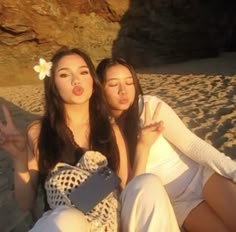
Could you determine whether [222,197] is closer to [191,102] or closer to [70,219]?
[70,219]

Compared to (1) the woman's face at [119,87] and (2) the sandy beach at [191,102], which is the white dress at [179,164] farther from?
(2) the sandy beach at [191,102]

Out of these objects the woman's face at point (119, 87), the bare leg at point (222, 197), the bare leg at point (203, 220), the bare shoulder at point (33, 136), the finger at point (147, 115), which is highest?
the woman's face at point (119, 87)

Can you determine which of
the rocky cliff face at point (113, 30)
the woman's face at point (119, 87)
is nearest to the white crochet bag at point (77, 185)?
the woman's face at point (119, 87)

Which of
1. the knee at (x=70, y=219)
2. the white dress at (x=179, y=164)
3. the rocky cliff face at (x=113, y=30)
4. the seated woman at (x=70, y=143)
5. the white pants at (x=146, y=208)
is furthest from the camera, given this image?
the rocky cliff face at (x=113, y=30)

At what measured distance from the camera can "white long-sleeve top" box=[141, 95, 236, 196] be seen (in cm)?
268

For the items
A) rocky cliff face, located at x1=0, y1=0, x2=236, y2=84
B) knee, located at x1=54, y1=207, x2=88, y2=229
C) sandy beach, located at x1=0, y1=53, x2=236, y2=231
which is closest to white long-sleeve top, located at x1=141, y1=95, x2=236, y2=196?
knee, located at x1=54, y1=207, x2=88, y2=229

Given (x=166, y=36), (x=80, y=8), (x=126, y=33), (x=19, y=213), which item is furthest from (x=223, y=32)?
(x=19, y=213)

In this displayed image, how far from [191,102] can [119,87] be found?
426 centimetres

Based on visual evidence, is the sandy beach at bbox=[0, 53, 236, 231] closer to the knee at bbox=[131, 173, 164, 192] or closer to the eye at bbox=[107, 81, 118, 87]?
the eye at bbox=[107, 81, 118, 87]

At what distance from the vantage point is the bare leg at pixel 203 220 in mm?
2676

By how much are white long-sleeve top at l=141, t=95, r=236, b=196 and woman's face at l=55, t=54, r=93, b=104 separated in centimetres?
33

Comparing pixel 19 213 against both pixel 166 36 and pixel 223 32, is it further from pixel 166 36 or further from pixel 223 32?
pixel 223 32

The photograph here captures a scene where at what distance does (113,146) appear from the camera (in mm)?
2725

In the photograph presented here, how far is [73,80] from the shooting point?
8.66 feet
